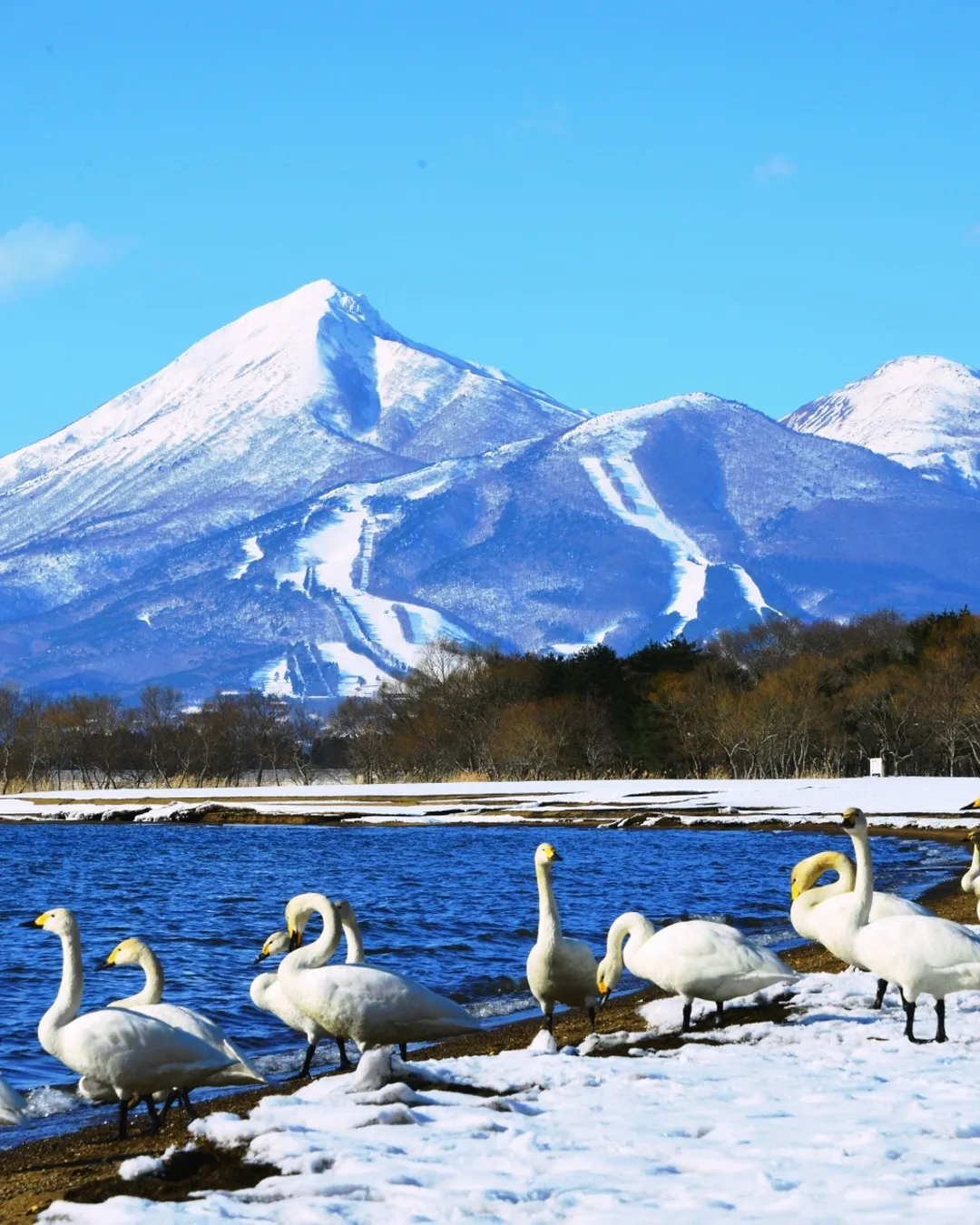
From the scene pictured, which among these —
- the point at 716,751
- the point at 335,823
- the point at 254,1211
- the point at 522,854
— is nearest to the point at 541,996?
the point at 254,1211

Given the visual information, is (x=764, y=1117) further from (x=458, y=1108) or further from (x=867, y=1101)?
(x=458, y=1108)

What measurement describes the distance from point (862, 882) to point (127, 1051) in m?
7.48

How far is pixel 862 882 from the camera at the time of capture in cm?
1636

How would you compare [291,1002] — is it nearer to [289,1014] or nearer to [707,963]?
[289,1014]

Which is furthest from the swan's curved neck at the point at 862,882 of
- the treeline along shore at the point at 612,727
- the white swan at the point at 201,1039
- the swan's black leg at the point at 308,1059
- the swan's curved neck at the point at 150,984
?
the treeline along shore at the point at 612,727

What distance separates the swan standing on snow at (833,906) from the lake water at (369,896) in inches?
160

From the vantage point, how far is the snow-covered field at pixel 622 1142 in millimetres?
9242

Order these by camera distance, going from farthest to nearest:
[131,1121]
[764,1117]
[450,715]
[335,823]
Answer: [450,715] → [335,823] → [131,1121] → [764,1117]

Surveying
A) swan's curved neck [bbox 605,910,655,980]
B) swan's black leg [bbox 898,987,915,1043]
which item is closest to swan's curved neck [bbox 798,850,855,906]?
swan's curved neck [bbox 605,910,655,980]

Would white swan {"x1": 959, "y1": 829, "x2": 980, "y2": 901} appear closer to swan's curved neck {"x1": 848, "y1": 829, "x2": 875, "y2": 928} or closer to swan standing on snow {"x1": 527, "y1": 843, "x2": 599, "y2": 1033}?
swan's curved neck {"x1": 848, "y1": 829, "x2": 875, "y2": 928}

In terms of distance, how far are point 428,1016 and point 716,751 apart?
8543 centimetres

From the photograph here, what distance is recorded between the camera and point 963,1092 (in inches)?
470

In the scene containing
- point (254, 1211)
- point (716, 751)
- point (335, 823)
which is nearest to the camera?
point (254, 1211)

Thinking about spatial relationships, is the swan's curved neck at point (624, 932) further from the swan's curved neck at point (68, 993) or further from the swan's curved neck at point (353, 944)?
the swan's curved neck at point (68, 993)
